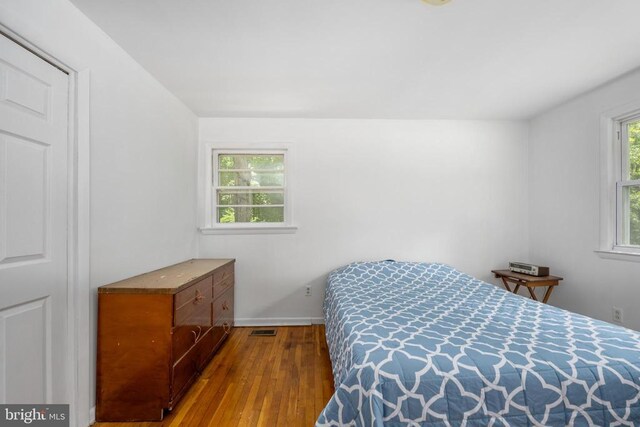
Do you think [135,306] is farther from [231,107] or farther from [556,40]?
[556,40]

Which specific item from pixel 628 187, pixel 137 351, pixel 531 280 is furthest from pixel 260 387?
pixel 628 187

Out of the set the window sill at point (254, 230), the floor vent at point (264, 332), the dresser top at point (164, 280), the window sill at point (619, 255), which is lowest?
the floor vent at point (264, 332)

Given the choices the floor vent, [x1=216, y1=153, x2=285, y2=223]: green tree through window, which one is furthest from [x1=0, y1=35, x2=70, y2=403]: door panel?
[x1=216, y1=153, x2=285, y2=223]: green tree through window

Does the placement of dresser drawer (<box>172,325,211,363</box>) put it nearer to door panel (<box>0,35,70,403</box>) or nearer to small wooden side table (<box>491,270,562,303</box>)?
door panel (<box>0,35,70,403</box>)

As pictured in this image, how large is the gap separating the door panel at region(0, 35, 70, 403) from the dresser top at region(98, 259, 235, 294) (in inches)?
10.8

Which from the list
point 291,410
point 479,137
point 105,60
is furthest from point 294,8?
point 479,137

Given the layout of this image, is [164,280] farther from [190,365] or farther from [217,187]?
[217,187]

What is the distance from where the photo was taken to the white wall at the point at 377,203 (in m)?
3.43

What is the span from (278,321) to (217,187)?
5.43 feet

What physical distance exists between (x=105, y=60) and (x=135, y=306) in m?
1.52

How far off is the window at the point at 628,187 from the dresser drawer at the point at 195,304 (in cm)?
346

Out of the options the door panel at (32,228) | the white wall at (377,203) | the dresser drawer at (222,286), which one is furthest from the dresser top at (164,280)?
the white wall at (377,203)

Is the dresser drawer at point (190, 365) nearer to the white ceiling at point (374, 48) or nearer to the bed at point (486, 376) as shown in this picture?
the bed at point (486, 376)

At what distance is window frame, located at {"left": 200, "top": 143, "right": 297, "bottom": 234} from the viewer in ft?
11.2
